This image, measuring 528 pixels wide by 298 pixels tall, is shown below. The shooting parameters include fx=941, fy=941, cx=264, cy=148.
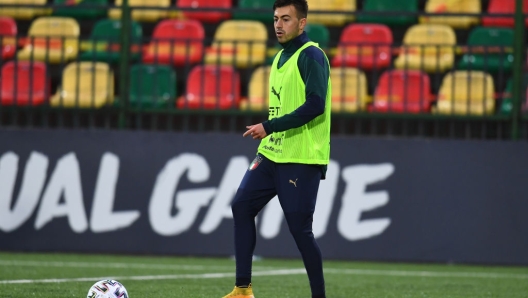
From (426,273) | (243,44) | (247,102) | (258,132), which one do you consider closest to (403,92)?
(247,102)

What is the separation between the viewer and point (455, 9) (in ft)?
42.5

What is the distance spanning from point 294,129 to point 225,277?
9.09ft

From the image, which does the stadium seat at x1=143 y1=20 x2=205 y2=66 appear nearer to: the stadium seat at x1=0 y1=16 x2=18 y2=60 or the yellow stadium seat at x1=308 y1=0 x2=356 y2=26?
the yellow stadium seat at x1=308 y1=0 x2=356 y2=26

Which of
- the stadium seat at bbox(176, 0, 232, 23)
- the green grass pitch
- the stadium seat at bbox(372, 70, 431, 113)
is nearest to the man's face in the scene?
the green grass pitch

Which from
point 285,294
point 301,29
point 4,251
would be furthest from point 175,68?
point 301,29

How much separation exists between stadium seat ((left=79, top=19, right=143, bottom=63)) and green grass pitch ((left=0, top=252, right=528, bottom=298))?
2.44 metres

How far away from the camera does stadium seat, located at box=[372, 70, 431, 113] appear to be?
1030cm

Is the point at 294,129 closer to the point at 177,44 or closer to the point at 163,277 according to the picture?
the point at 163,277

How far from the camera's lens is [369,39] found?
40.2 ft

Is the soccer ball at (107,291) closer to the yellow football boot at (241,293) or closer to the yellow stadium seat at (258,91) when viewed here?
the yellow football boot at (241,293)

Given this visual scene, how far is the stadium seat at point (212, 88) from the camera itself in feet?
33.8

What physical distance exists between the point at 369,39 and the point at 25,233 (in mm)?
5101

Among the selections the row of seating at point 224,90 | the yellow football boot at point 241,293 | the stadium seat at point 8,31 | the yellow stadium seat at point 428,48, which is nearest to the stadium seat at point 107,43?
the row of seating at point 224,90

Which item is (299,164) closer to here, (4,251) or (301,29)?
(301,29)
